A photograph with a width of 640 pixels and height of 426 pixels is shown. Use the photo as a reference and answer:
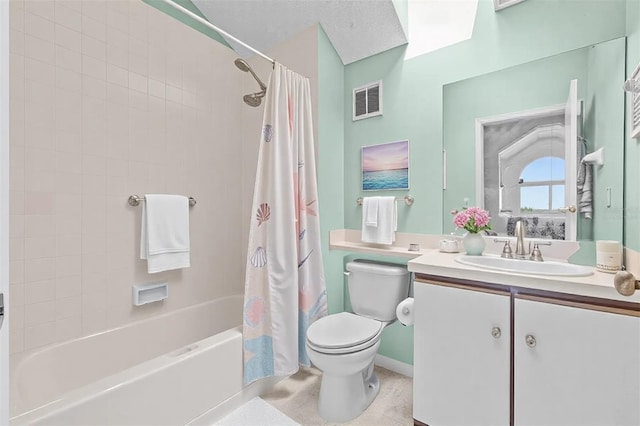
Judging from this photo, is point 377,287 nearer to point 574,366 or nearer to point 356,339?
point 356,339

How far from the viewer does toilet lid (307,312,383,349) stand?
1.54 metres

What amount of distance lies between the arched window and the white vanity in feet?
1.47

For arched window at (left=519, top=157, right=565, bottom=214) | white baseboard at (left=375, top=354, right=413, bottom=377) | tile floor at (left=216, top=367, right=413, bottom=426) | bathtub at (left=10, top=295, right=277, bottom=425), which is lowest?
tile floor at (left=216, top=367, right=413, bottom=426)

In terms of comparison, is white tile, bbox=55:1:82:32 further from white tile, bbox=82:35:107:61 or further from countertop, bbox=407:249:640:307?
countertop, bbox=407:249:640:307

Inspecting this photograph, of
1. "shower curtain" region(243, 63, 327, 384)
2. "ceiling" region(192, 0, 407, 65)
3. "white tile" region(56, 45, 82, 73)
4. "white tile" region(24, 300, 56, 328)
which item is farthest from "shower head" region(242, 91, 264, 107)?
"white tile" region(24, 300, 56, 328)

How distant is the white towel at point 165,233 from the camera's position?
186 cm

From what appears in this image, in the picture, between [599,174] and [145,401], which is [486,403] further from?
[145,401]

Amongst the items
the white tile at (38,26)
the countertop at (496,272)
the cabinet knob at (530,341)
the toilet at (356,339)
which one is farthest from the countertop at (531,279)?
the white tile at (38,26)

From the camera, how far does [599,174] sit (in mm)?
1393

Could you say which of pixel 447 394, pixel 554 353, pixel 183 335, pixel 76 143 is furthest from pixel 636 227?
pixel 76 143

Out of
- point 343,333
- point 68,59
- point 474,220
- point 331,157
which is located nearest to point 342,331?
point 343,333

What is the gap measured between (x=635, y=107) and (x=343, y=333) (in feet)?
5.53
